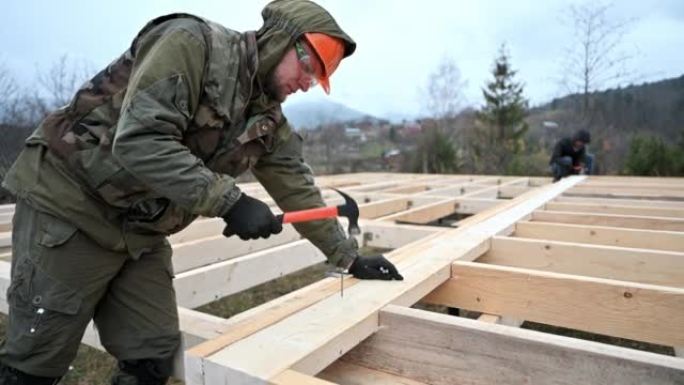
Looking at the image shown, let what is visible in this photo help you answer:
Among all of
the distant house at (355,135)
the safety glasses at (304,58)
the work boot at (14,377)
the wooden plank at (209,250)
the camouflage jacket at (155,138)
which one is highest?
the distant house at (355,135)

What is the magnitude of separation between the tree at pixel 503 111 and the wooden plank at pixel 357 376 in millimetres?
18683

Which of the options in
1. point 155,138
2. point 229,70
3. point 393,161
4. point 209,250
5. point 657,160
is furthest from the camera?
point 393,161

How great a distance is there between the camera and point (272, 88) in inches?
66.3

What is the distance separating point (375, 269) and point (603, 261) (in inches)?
46.9

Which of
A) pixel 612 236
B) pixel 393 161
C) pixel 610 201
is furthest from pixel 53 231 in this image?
pixel 393 161

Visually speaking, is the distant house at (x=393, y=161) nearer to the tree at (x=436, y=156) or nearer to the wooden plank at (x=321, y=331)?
the tree at (x=436, y=156)

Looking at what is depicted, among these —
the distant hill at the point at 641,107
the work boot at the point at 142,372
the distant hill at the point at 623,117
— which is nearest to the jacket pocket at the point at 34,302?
the work boot at the point at 142,372

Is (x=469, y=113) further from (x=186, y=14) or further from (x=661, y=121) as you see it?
(x=186, y=14)

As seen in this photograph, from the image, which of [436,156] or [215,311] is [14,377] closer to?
[215,311]

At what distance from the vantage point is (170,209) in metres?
1.65

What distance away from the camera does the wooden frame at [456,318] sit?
3.98 feet

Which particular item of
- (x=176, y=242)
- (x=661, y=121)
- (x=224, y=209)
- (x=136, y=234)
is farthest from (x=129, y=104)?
(x=661, y=121)

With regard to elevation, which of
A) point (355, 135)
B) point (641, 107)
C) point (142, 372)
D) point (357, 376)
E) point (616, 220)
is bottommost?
point (142, 372)

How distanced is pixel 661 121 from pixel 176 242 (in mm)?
19779
